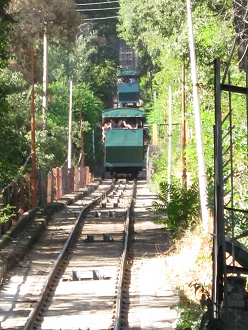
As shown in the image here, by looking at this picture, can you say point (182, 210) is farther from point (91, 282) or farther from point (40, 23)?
point (40, 23)

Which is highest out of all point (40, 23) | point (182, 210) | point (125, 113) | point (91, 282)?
point (40, 23)

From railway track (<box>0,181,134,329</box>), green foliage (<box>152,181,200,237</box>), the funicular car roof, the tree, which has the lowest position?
railway track (<box>0,181,134,329</box>)

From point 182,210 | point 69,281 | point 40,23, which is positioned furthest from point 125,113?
point 69,281

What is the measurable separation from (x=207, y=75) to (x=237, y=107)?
10.3 m

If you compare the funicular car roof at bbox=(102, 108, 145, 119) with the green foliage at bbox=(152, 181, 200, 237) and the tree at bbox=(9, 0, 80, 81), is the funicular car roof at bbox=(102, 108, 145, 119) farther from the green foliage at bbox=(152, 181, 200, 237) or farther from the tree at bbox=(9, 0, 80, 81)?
the green foliage at bbox=(152, 181, 200, 237)

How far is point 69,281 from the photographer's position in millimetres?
17812

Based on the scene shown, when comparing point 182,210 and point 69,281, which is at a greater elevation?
point 182,210

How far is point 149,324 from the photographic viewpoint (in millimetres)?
13688

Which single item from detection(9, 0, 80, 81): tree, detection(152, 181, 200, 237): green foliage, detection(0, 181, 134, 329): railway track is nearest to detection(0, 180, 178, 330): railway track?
detection(0, 181, 134, 329): railway track

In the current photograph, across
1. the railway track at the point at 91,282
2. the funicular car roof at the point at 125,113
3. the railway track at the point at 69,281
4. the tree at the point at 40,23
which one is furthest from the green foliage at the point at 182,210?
the funicular car roof at the point at 125,113

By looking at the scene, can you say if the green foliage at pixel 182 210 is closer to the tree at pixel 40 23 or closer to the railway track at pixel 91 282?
the railway track at pixel 91 282

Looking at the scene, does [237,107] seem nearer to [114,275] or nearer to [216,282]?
[114,275]

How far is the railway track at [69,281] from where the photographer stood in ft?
46.4

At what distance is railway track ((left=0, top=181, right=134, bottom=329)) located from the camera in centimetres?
1413
